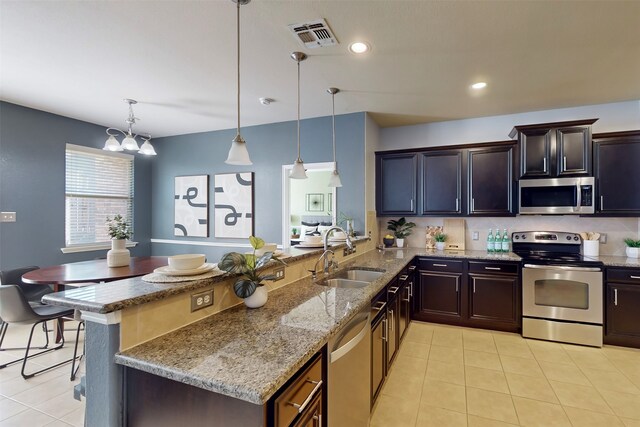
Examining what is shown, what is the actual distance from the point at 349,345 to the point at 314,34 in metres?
2.12

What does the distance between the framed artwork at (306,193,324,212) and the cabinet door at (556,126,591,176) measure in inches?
201

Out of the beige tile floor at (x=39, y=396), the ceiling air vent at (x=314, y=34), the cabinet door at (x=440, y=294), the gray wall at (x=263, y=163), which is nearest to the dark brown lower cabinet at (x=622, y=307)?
the cabinet door at (x=440, y=294)

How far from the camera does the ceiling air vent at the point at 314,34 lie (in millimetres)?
2072

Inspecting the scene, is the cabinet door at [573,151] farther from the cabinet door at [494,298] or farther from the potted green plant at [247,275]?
the potted green plant at [247,275]

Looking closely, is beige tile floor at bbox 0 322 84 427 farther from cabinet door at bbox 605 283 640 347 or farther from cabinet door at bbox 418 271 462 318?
cabinet door at bbox 605 283 640 347

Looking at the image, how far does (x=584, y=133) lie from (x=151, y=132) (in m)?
6.11

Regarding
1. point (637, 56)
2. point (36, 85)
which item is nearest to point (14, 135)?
point (36, 85)

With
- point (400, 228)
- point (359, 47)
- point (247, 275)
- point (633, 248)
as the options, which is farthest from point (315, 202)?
point (247, 275)

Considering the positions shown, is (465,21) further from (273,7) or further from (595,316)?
(595,316)

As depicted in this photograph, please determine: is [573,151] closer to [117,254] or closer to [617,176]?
[617,176]

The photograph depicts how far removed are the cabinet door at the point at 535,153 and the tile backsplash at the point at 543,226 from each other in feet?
2.26

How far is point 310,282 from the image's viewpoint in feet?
7.53

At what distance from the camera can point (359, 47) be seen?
7.67ft

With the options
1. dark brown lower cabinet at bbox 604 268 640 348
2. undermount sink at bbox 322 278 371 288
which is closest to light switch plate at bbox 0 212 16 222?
undermount sink at bbox 322 278 371 288
